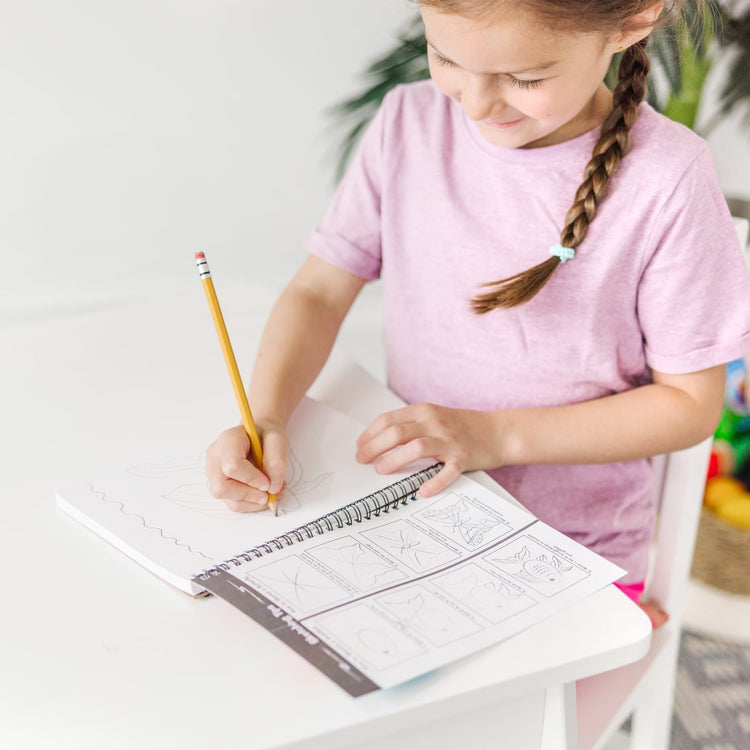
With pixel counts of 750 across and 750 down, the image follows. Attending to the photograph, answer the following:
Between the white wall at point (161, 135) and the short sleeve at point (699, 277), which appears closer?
the short sleeve at point (699, 277)

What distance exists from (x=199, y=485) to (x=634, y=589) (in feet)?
1.56

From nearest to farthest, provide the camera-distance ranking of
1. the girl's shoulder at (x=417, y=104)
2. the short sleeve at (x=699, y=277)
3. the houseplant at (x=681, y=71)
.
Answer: the short sleeve at (x=699, y=277) < the girl's shoulder at (x=417, y=104) < the houseplant at (x=681, y=71)

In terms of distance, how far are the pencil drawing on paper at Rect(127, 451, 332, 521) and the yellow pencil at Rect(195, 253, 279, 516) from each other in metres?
0.02

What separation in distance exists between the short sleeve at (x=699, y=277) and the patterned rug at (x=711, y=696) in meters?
0.72

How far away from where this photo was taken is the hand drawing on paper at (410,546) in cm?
59

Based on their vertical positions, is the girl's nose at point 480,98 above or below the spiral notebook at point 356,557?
above

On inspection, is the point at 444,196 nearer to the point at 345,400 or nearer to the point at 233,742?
the point at 345,400

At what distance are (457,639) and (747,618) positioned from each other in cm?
113

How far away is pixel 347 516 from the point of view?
63 cm

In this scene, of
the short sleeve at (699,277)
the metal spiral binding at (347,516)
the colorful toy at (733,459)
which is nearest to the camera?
the metal spiral binding at (347,516)

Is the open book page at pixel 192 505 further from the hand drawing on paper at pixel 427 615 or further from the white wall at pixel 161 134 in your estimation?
the white wall at pixel 161 134

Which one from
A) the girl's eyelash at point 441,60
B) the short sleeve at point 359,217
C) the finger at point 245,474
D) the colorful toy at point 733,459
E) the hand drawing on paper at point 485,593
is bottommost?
the colorful toy at point 733,459

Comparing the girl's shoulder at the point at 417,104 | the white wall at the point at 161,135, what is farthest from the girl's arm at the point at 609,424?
the white wall at the point at 161,135

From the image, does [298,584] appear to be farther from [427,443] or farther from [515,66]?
[515,66]
